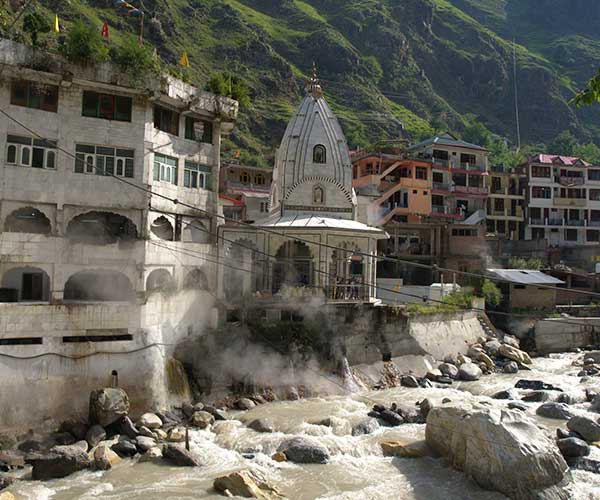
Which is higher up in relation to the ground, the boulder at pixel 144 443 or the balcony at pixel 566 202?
the balcony at pixel 566 202

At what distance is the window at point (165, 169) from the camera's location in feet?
85.0

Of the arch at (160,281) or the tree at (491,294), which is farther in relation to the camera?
the tree at (491,294)

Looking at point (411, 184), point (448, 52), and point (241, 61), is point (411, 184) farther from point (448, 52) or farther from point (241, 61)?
point (448, 52)

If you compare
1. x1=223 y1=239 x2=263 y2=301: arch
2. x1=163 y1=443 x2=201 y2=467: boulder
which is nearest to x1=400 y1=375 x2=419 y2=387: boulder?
x1=223 y1=239 x2=263 y2=301: arch

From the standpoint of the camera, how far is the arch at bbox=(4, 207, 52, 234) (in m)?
25.8

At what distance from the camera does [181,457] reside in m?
19.1

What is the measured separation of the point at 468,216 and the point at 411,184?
8499 millimetres

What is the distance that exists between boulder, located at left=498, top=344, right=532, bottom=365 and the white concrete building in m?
19.8

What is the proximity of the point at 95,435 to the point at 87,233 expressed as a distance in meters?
10.2

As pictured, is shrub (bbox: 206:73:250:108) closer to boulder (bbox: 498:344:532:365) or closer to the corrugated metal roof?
boulder (bbox: 498:344:532:365)

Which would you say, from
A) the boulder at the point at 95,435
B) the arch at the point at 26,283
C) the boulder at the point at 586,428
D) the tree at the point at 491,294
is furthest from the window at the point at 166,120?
the tree at the point at 491,294

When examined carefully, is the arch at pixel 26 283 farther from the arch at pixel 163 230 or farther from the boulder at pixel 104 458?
the boulder at pixel 104 458

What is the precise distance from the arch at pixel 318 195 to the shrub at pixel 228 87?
7222 millimetres

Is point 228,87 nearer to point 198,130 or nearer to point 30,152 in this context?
point 198,130
